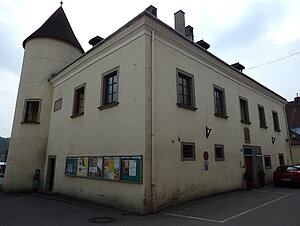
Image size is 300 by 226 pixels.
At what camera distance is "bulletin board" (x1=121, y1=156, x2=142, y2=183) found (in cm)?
762

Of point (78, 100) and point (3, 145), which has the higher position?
point (3, 145)

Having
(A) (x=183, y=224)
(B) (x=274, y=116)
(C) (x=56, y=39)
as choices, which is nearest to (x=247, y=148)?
(B) (x=274, y=116)

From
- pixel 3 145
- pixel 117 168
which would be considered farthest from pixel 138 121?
pixel 3 145

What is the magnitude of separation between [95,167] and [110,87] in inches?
146

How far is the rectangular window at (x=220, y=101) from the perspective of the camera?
39.9ft

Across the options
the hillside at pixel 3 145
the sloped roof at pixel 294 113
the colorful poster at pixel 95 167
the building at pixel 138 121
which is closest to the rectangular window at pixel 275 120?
the building at pixel 138 121

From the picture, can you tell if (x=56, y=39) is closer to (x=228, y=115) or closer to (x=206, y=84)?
(x=206, y=84)

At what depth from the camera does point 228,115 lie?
12508 millimetres

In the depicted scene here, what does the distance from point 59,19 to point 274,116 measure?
19562 millimetres

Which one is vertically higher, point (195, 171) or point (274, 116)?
point (274, 116)

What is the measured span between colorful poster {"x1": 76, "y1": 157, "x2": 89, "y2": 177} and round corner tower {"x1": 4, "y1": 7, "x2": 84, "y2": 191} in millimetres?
4709

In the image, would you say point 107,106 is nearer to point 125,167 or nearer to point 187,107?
point 125,167

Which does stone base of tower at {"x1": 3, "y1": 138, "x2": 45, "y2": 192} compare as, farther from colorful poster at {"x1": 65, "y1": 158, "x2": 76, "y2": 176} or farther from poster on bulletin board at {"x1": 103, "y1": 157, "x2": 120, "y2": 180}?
poster on bulletin board at {"x1": 103, "y1": 157, "x2": 120, "y2": 180}

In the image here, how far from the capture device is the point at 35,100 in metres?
14.8
